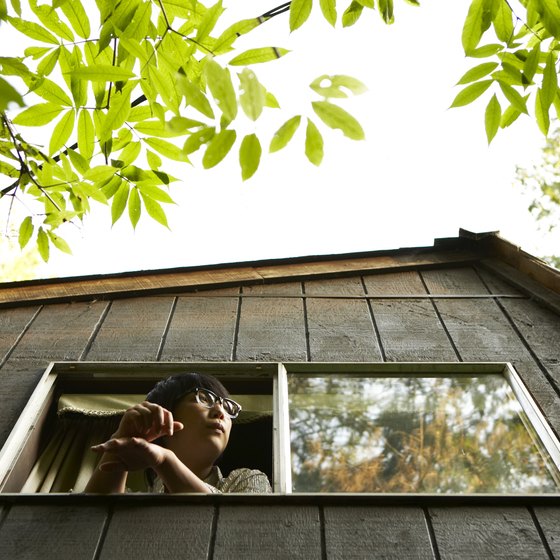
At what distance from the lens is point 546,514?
2096 mm

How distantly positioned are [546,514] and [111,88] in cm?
215

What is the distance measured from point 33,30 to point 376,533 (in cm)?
203

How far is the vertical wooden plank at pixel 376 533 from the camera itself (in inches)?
76.1

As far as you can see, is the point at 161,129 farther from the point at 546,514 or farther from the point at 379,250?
the point at 379,250

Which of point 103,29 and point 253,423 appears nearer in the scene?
point 103,29

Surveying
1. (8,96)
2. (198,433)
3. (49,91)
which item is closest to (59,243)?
(49,91)

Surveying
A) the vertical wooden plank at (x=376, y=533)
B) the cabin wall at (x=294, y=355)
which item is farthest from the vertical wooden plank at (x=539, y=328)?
the vertical wooden plank at (x=376, y=533)

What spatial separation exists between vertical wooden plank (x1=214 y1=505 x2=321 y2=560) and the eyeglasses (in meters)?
0.58

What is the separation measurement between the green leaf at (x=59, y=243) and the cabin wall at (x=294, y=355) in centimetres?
67

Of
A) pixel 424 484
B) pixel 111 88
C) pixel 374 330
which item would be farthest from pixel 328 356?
pixel 111 88

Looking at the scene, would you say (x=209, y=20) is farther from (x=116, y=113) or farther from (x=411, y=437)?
(x=411, y=437)

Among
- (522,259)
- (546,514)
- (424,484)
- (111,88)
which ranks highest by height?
(522,259)

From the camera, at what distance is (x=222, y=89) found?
1370 millimetres

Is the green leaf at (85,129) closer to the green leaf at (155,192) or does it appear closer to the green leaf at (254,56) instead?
the green leaf at (155,192)
